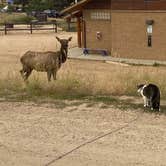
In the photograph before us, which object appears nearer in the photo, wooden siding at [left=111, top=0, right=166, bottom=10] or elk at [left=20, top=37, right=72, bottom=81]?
elk at [left=20, top=37, right=72, bottom=81]

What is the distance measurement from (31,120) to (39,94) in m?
3.39

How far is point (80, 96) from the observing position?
48.0 ft

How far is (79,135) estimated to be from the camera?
A: 1031cm

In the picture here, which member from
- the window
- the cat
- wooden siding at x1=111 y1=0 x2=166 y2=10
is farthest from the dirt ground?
the window

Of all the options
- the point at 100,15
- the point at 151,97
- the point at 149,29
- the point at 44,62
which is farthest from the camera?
the point at 100,15

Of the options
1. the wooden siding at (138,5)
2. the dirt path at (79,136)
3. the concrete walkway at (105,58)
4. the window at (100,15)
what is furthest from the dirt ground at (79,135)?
the window at (100,15)

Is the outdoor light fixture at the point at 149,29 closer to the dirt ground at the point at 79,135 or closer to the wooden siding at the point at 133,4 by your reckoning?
the wooden siding at the point at 133,4

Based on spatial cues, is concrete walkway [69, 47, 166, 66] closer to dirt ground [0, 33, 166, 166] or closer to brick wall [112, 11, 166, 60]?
brick wall [112, 11, 166, 60]

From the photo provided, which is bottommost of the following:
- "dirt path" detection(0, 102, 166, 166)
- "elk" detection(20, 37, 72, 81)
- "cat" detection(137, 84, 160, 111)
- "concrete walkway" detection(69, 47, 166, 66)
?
"concrete walkway" detection(69, 47, 166, 66)

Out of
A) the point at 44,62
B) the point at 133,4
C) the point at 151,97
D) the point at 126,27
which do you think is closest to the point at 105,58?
the point at 126,27

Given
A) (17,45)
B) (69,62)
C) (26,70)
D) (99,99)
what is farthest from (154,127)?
(17,45)

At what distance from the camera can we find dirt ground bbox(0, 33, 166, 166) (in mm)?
8789

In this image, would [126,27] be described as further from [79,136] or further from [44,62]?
[79,136]

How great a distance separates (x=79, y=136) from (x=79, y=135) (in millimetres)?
71
